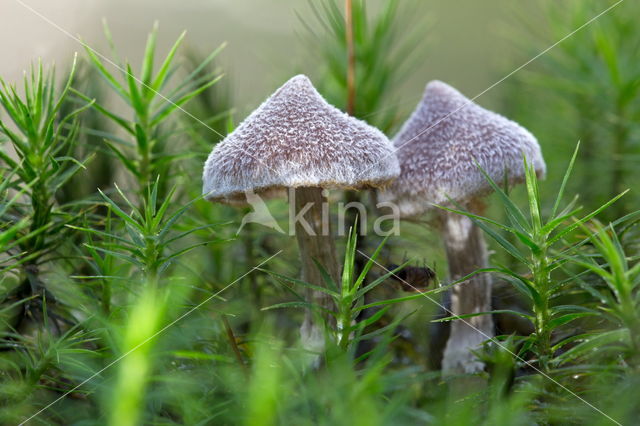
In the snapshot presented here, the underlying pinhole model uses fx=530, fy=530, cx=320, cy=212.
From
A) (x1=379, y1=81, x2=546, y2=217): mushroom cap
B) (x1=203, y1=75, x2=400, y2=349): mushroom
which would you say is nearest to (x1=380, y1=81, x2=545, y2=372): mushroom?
(x1=379, y1=81, x2=546, y2=217): mushroom cap

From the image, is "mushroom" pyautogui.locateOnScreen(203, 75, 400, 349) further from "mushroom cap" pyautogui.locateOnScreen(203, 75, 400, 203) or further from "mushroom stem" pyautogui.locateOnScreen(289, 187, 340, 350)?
"mushroom stem" pyautogui.locateOnScreen(289, 187, 340, 350)

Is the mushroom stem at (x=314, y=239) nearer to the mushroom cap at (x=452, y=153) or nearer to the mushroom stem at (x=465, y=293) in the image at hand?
the mushroom cap at (x=452, y=153)

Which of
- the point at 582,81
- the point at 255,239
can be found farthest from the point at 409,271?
the point at 582,81

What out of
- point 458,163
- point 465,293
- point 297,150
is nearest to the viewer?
point 297,150

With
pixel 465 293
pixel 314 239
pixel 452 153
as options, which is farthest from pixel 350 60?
pixel 465 293

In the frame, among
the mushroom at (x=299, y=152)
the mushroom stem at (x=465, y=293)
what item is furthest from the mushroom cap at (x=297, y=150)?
the mushroom stem at (x=465, y=293)

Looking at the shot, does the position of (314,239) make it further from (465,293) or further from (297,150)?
(465,293)

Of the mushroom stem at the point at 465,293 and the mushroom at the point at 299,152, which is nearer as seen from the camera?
the mushroom at the point at 299,152
